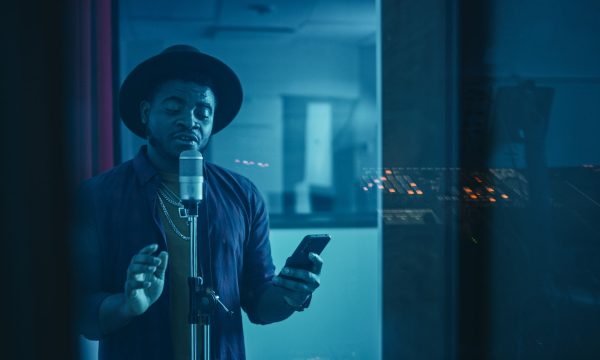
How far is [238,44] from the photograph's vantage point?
4.00 meters

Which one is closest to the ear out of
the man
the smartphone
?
the man

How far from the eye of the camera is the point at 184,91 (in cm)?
135

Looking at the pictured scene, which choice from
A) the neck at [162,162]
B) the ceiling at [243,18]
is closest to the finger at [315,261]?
the neck at [162,162]

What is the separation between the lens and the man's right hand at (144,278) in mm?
1098

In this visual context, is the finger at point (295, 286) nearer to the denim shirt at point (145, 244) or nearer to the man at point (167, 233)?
the man at point (167, 233)

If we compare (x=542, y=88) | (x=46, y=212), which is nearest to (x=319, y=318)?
(x=542, y=88)

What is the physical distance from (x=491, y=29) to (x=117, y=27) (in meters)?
1.65

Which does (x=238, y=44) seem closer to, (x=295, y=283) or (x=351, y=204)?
(x=351, y=204)

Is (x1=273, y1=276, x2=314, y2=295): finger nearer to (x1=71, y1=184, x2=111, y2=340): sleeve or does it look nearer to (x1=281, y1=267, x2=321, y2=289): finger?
(x1=281, y1=267, x2=321, y2=289): finger

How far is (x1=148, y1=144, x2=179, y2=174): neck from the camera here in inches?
54.8

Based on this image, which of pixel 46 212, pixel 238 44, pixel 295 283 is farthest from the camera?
pixel 238 44

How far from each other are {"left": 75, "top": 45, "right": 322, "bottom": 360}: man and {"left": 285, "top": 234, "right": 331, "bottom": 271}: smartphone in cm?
2

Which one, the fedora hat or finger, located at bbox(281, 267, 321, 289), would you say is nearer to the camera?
finger, located at bbox(281, 267, 321, 289)

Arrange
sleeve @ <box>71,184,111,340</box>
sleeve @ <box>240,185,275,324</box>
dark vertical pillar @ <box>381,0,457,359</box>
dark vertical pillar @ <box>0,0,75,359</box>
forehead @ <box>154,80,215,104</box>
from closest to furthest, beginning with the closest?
dark vertical pillar @ <box>0,0,75,359</box> < sleeve @ <box>71,184,111,340</box> < forehead @ <box>154,80,215,104</box> < sleeve @ <box>240,185,275,324</box> < dark vertical pillar @ <box>381,0,457,359</box>
